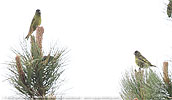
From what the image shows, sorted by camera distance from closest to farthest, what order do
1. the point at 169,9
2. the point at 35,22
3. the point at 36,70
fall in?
the point at 36,70, the point at 169,9, the point at 35,22

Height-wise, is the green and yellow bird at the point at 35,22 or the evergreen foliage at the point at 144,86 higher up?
the green and yellow bird at the point at 35,22

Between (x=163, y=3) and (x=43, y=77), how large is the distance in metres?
2.02

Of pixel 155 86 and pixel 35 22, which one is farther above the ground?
pixel 35 22

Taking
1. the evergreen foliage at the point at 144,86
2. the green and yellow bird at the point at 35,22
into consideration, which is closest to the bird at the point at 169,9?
the evergreen foliage at the point at 144,86

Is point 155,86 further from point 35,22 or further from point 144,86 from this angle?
point 35,22

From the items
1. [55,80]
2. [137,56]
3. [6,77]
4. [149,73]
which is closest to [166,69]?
[149,73]

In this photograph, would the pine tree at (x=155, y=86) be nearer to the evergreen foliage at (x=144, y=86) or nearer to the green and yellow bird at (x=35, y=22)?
the evergreen foliage at (x=144, y=86)

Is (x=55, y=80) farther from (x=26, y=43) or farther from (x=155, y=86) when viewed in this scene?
(x=155, y=86)

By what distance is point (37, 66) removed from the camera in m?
2.74

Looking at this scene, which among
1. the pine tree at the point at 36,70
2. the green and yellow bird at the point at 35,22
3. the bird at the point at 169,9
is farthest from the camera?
the green and yellow bird at the point at 35,22

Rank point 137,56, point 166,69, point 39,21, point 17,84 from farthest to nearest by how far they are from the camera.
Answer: point 137,56 → point 39,21 → point 166,69 → point 17,84

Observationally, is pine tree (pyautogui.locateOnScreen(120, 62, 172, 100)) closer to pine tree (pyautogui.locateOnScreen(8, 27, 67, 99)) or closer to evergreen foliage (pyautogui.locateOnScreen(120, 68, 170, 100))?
evergreen foliage (pyautogui.locateOnScreen(120, 68, 170, 100))

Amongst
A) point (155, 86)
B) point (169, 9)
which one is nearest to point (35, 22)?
point (169, 9)

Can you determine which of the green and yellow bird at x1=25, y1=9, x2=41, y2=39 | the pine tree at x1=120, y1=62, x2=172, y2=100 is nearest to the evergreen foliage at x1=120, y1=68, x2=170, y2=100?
the pine tree at x1=120, y1=62, x2=172, y2=100
